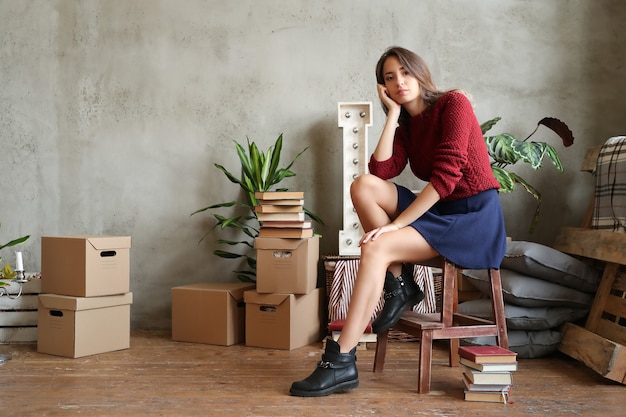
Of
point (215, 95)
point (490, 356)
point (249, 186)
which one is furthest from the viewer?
point (215, 95)

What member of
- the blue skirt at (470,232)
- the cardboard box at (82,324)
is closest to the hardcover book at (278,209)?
→ the cardboard box at (82,324)

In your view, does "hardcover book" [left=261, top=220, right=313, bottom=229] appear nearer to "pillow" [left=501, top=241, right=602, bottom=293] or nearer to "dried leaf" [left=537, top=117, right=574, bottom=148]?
"pillow" [left=501, top=241, right=602, bottom=293]

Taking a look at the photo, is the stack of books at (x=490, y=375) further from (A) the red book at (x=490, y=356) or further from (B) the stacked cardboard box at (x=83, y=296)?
(B) the stacked cardboard box at (x=83, y=296)

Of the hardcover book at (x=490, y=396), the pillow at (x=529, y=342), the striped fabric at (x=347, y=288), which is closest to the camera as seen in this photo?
the hardcover book at (x=490, y=396)

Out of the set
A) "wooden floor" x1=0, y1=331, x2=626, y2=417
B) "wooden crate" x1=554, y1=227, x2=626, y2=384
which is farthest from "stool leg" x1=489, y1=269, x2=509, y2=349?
"wooden crate" x1=554, y1=227, x2=626, y2=384

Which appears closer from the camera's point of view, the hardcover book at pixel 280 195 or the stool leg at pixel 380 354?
the stool leg at pixel 380 354

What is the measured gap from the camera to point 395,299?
232 centimetres

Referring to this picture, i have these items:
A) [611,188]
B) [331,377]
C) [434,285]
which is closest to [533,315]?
[434,285]

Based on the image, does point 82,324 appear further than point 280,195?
No

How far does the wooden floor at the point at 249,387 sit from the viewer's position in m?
2.00

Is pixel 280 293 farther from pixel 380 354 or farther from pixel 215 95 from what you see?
pixel 215 95

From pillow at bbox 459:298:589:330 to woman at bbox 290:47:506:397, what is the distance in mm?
637

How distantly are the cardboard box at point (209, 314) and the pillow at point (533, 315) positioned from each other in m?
1.12

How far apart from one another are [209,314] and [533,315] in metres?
1.53
